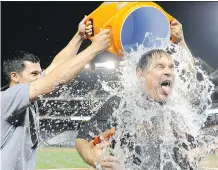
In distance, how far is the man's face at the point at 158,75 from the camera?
2.82 m

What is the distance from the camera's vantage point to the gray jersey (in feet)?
8.74

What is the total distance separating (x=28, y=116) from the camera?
10.2 feet

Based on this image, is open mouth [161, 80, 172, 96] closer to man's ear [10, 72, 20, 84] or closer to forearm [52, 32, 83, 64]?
forearm [52, 32, 83, 64]

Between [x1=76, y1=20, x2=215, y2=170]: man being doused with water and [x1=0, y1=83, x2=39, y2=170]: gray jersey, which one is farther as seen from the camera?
[x1=0, y1=83, x2=39, y2=170]: gray jersey

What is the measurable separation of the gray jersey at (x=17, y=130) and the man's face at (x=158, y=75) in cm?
83

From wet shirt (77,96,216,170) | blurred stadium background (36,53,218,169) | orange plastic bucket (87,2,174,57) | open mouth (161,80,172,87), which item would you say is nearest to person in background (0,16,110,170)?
orange plastic bucket (87,2,174,57)

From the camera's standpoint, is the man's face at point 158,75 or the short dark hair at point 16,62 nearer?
the man's face at point 158,75

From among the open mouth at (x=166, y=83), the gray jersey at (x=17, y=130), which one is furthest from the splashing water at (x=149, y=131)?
the gray jersey at (x=17, y=130)

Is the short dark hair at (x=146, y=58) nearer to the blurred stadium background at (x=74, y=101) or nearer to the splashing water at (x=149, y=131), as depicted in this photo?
the splashing water at (x=149, y=131)

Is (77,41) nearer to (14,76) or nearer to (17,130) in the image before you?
(14,76)

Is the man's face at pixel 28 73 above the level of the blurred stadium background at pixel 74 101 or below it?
below

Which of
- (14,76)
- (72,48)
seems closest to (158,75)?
(72,48)

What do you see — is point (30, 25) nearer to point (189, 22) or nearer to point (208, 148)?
point (189, 22)

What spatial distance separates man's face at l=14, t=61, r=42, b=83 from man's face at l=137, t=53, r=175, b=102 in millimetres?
1153
